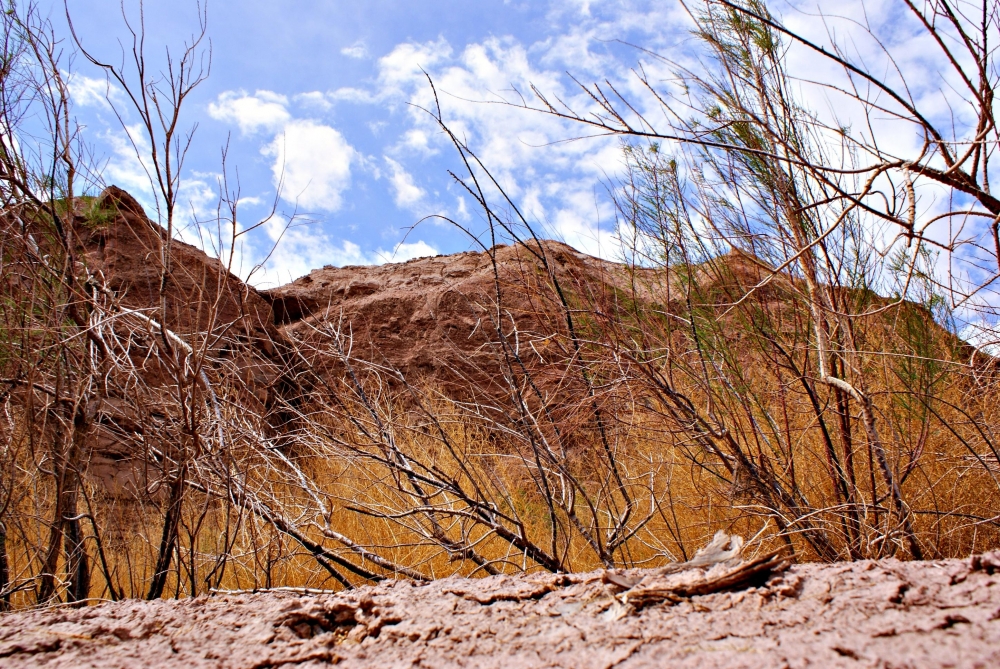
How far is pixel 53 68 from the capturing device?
2090 millimetres

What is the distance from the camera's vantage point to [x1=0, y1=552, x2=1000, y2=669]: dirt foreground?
0.75 meters

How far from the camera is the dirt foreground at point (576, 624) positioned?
0.75 metres

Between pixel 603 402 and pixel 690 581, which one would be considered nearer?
pixel 690 581

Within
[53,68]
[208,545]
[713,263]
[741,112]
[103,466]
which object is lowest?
[208,545]

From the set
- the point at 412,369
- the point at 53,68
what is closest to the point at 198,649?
the point at 53,68

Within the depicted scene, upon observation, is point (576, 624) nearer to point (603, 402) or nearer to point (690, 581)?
point (690, 581)

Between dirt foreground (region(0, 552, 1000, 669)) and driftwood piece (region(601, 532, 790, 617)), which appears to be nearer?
dirt foreground (region(0, 552, 1000, 669))

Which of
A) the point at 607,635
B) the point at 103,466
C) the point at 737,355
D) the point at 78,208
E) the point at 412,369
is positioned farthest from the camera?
the point at 412,369

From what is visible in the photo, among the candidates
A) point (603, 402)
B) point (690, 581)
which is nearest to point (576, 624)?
point (690, 581)

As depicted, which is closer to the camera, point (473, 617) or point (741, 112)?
point (473, 617)

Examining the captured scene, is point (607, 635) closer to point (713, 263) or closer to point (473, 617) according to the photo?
point (473, 617)

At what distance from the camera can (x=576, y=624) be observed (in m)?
0.92

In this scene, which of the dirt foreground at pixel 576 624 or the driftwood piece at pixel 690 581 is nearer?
the dirt foreground at pixel 576 624

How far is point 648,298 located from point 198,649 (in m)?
3.63
